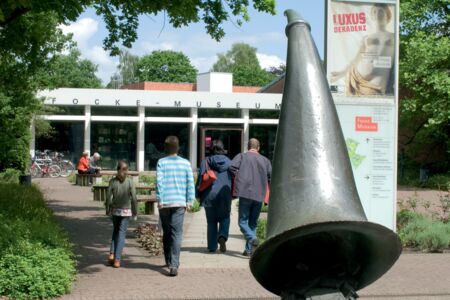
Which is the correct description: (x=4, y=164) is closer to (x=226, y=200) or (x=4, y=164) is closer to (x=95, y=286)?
(x=226, y=200)

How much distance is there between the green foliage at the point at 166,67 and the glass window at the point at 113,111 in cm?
4946

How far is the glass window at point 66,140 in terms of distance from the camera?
3684 cm

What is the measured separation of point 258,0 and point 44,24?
168 inches

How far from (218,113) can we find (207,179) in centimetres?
2911

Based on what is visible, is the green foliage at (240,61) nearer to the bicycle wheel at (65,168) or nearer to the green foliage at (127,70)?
the green foliage at (127,70)

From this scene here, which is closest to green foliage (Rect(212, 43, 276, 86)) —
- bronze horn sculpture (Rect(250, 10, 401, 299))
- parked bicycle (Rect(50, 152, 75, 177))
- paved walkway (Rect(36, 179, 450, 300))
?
parked bicycle (Rect(50, 152, 75, 177))

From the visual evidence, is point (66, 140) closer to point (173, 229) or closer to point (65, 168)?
point (65, 168)

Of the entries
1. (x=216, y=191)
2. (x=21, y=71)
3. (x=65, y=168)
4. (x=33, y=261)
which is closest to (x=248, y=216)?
(x=216, y=191)

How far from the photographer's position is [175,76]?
8750 centimetres

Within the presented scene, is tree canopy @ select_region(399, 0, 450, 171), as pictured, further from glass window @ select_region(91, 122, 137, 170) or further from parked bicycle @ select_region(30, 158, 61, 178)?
parked bicycle @ select_region(30, 158, 61, 178)

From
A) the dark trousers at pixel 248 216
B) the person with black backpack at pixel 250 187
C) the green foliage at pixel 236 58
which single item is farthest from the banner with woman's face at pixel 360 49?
the green foliage at pixel 236 58

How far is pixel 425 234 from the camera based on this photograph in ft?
36.2

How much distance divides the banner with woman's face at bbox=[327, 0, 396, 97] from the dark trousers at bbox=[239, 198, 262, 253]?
2.39 metres

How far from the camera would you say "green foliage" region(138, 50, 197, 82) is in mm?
87125
